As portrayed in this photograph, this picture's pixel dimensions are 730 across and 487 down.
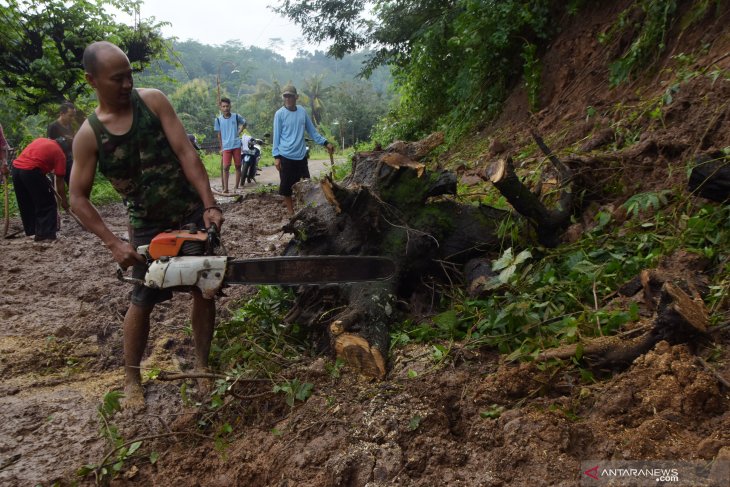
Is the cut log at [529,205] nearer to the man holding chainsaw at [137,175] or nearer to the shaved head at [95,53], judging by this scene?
the man holding chainsaw at [137,175]

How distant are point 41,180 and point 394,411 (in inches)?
247

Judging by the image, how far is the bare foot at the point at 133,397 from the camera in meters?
2.41

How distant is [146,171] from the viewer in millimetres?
2477

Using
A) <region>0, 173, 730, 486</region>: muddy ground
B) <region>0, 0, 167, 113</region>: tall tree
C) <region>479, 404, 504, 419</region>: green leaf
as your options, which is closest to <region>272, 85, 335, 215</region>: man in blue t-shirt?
<region>0, 173, 730, 486</region>: muddy ground

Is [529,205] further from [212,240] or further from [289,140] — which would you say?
[289,140]

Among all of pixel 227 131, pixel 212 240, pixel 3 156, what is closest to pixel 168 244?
pixel 212 240

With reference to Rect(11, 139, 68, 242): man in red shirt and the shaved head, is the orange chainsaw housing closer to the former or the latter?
the shaved head

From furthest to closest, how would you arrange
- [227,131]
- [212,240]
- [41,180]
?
[227,131], [41,180], [212,240]

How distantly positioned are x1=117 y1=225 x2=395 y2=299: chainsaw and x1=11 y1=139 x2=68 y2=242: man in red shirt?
4840mm

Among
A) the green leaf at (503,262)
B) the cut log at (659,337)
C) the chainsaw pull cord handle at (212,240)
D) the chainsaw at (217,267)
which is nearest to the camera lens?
the cut log at (659,337)

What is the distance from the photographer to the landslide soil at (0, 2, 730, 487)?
4.93 feet

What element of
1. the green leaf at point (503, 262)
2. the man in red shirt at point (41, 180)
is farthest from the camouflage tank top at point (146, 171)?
the man in red shirt at point (41, 180)

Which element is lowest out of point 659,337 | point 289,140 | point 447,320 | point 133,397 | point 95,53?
point 133,397

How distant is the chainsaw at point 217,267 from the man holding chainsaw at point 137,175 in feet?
0.57
